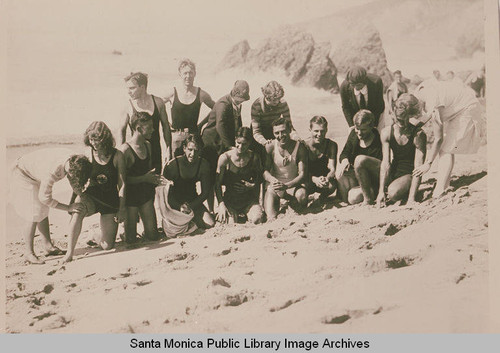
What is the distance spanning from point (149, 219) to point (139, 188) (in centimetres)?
32

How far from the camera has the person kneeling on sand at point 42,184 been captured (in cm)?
683

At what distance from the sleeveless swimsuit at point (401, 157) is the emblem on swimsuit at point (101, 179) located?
111 inches

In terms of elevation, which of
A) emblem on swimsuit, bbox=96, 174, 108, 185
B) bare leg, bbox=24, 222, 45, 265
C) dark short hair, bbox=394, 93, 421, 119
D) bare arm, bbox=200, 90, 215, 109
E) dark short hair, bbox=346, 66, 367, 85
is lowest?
bare leg, bbox=24, 222, 45, 265

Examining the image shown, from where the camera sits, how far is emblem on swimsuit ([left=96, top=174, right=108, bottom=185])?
6.82 m

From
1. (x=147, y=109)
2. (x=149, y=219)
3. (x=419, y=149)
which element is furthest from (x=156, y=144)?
(x=419, y=149)

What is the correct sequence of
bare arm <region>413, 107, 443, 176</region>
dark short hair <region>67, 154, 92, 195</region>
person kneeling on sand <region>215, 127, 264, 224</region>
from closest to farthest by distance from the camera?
dark short hair <region>67, 154, 92, 195</region> → person kneeling on sand <region>215, 127, 264, 224</region> → bare arm <region>413, 107, 443, 176</region>

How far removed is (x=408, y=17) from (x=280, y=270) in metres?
2.91

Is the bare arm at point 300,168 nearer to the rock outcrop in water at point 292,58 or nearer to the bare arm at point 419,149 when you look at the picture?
the rock outcrop in water at point 292,58

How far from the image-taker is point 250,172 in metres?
6.95

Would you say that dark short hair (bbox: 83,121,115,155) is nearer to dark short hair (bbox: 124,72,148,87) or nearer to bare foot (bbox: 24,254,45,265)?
dark short hair (bbox: 124,72,148,87)

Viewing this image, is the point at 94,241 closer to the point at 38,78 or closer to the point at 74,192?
the point at 74,192

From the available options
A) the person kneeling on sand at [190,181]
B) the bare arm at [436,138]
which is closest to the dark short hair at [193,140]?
the person kneeling on sand at [190,181]

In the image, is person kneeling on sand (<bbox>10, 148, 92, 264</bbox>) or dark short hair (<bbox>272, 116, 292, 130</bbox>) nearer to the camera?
person kneeling on sand (<bbox>10, 148, 92, 264</bbox>)

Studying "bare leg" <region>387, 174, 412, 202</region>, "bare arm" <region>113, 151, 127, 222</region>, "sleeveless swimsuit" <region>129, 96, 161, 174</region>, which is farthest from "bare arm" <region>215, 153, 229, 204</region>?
"bare leg" <region>387, 174, 412, 202</region>
